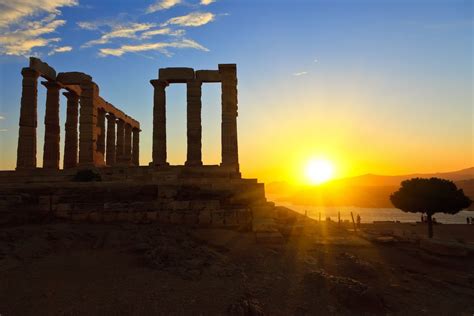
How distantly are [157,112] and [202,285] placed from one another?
21645 mm

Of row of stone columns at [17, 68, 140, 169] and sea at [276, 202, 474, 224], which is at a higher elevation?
row of stone columns at [17, 68, 140, 169]

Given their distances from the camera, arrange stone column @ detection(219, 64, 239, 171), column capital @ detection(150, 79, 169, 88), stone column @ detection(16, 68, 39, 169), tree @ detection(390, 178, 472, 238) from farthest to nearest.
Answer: column capital @ detection(150, 79, 169, 88)
tree @ detection(390, 178, 472, 238)
stone column @ detection(16, 68, 39, 169)
stone column @ detection(219, 64, 239, 171)

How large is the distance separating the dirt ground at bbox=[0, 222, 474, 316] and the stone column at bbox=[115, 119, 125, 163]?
25.6 metres

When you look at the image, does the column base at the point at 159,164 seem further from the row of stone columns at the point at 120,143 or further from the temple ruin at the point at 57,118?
the row of stone columns at the point at 120,143

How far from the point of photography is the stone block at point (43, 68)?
88.0 feet

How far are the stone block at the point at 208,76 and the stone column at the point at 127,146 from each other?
16271mm


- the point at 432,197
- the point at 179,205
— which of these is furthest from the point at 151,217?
the point at 432,197

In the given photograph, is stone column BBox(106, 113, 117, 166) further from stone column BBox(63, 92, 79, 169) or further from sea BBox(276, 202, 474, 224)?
sea BBox(276, 202, 474, 224)

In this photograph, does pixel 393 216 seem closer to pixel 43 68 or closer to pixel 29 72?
pixel 43 68

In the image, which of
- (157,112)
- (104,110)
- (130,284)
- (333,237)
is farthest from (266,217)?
(104,110)

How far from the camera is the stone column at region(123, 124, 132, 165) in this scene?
4081cm

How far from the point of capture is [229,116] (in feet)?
90.2

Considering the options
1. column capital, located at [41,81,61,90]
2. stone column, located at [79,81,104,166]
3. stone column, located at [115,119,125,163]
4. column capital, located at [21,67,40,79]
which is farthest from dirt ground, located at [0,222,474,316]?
stone column, located at [115,119,125,163]

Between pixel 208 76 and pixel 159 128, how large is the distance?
5780mm
